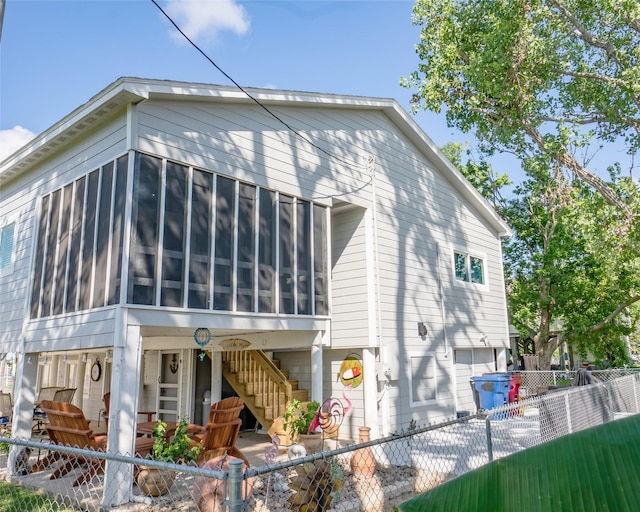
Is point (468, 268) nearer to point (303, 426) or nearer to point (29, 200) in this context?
point (303, 426)

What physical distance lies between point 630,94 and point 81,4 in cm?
1201

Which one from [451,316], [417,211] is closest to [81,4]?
[417,211]

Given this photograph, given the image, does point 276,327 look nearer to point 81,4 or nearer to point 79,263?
point 79,263

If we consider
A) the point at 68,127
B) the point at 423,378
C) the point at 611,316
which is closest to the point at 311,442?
the point at 423,378

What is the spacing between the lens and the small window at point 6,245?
971 cm

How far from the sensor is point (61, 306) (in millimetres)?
7809

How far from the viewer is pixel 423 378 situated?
444 inches

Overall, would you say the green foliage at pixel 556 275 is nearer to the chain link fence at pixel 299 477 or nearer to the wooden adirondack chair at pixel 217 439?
the chain link fence at pixel 299 477

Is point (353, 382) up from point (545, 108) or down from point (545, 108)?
down

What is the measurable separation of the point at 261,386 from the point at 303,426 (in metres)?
2.41

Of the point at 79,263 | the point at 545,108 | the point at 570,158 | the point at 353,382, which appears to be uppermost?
the point at 545,108

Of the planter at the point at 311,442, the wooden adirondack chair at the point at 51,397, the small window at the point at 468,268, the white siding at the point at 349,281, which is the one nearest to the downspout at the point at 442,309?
the small window at the point at 468,268

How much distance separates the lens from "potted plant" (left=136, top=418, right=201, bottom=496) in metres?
5.95

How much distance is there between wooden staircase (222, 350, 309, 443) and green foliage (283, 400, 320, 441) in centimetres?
175
